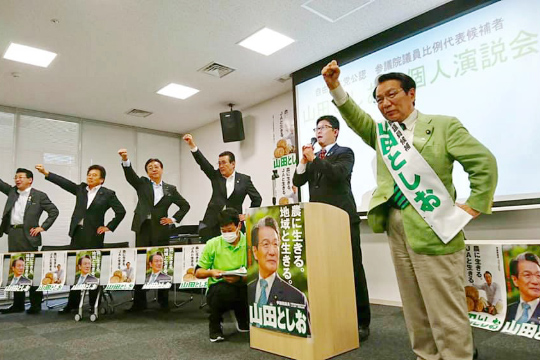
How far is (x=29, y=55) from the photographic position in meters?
4.05

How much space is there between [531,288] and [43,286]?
389cm

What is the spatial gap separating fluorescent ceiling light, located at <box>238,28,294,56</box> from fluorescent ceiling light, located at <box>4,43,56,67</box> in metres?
2.16

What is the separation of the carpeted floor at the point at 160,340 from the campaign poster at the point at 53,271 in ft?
1.15

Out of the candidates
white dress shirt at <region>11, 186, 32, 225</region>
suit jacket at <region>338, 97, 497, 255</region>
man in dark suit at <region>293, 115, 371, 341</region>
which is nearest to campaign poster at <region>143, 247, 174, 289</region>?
man in dark suit at <region>293, 115, 371, 341</region>

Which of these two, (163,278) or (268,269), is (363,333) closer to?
(268,269)

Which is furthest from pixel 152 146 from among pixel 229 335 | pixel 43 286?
pixel 229 335

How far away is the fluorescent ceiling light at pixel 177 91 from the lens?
5.06m

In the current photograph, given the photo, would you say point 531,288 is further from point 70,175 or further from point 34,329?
point 70,175

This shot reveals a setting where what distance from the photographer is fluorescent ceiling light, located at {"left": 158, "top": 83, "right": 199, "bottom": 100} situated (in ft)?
16.6

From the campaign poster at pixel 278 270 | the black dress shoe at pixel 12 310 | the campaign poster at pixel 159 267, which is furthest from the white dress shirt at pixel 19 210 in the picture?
the campaign poster at pixel 278 270

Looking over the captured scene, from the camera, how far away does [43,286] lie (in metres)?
3.48

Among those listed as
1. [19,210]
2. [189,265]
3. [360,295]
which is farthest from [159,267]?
[19,210]

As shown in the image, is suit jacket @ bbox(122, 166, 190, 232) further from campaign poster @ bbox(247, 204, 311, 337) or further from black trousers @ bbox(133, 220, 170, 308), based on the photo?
campaign poster @ bbox(247, 204, 311, 337)

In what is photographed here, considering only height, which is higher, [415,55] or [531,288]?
[415,55]
